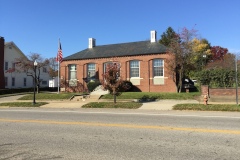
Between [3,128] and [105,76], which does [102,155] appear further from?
[105,76]

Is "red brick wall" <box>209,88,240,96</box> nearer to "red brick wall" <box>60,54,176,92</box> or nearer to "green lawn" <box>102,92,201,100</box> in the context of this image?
"green lawn" <box>102,92,201,100</box>

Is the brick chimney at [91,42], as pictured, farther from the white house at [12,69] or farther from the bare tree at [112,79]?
the bare tree at [112,79]

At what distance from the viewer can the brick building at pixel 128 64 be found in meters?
30.9

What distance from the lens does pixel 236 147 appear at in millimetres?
6609

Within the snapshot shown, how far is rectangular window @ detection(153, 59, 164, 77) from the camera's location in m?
31.0

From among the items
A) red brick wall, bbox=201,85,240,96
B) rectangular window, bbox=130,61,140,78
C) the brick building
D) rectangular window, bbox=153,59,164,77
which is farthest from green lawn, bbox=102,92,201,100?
rectangular window, bbox=130,61,140,78

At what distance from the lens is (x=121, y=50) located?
113 ft

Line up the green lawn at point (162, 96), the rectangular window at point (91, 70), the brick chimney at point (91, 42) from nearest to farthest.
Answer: the green lawn at point (162, 96), the rectangular window at point (91, 70), the brick chimney at point (91, 42)

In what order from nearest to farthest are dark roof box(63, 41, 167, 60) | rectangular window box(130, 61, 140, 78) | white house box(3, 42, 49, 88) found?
dark roof box(63, 41, 167, 60) < rectangular window box(130, 61, 140, 78) < white house box(3, 42, 49, 88)

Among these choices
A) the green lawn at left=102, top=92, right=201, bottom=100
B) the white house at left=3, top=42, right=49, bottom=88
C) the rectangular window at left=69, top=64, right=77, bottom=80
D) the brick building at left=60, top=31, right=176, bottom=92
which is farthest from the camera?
the white house at left=3, top=42, right=49, bottom=88

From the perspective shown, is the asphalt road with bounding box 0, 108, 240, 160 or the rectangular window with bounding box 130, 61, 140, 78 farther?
the rectangular window with bounding box 130, 61, 140, 78

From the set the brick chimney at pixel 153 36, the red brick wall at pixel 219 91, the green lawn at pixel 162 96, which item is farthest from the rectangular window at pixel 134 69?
the red brick wall at pixel 219 91

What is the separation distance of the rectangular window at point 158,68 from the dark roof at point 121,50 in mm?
1097

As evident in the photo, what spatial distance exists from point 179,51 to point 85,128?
19.3 meters
